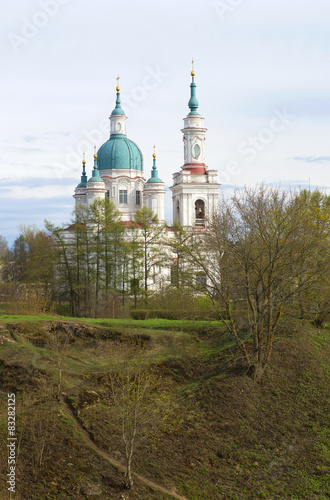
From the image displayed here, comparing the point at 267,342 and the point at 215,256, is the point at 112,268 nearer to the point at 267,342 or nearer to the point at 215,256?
the point at 215,256

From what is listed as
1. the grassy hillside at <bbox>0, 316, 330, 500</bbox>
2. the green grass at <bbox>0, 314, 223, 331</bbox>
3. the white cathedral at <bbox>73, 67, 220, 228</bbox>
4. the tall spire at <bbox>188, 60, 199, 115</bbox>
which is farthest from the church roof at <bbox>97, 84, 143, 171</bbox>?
the grassy hillside at <bbox>0, 316, 330, 500</bbox>

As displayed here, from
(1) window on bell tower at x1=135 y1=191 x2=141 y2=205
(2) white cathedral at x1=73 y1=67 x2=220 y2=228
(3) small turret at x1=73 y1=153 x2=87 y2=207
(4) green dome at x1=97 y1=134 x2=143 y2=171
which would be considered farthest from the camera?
(3) small turret at x1=73 y1=153 x2=87 y2=207

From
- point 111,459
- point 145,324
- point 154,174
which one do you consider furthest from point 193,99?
point 111,459

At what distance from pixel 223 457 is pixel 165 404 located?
2128 millimetres

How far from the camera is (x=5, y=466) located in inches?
521

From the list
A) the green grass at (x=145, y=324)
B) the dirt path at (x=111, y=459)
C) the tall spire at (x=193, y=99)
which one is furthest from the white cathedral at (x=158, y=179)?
the dirt path at (x=111, y=459)

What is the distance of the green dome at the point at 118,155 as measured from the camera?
4894 cm

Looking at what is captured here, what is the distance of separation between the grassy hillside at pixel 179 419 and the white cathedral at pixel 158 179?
2528cm

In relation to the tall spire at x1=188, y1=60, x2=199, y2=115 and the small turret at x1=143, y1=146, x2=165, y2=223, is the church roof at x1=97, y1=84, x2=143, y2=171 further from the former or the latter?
the tall spire at x1=188, y1=60, x2=199, y2=115

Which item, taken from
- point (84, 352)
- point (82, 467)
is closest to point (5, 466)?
point (82, 467)

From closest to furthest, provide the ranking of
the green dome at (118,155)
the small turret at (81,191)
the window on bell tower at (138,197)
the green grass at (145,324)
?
the green grass at (145,324) → the green dome at (118,155) → the window on bell tower at (138,197) → the small turret at (81,191)

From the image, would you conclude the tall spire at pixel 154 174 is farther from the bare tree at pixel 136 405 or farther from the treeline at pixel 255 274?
the bare tree at pixel 136 405

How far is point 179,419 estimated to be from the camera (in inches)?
654

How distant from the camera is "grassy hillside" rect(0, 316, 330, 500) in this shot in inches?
546
